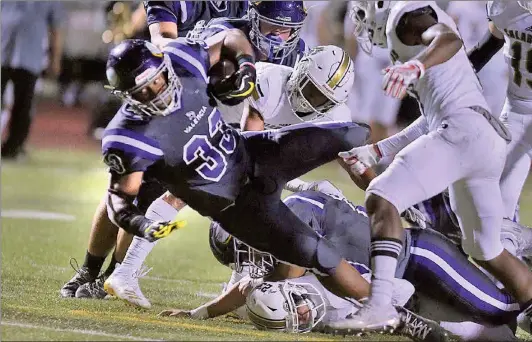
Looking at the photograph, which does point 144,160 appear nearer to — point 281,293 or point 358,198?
point 281,293

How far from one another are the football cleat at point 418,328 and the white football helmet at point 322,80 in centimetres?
95

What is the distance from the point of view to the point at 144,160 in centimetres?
290

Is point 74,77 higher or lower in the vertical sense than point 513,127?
lower

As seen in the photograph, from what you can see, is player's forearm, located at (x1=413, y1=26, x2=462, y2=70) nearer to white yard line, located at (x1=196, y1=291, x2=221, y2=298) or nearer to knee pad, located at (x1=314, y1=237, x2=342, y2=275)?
knee pad, located at (x1=314, y1=237, x2=342, y2=275)

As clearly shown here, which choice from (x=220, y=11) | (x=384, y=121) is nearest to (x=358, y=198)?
(x=384, y=121)

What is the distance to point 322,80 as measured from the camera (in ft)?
11.7

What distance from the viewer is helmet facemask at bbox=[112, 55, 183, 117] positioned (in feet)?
9.49

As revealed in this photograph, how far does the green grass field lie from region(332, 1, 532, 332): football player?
0.34 metres

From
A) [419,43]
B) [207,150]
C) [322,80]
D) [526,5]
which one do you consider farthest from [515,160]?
[207,150]

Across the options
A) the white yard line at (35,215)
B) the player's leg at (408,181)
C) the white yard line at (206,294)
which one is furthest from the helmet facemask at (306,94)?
the white yard line at (35,215)

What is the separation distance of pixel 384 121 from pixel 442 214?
219 cm

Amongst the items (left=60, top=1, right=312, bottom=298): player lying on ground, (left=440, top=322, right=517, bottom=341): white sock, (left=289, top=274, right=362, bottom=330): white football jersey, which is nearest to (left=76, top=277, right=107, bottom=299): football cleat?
(left=60, top=1, right=312, bottom=298): player lying on ground

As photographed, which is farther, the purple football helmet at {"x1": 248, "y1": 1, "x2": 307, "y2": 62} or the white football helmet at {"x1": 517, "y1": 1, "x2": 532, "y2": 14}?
the purple football helmet at {"x1": 248, "y1": 1, "x2": 307, "y2": 62}

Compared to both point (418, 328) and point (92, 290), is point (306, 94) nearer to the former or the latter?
point (418, 328)
